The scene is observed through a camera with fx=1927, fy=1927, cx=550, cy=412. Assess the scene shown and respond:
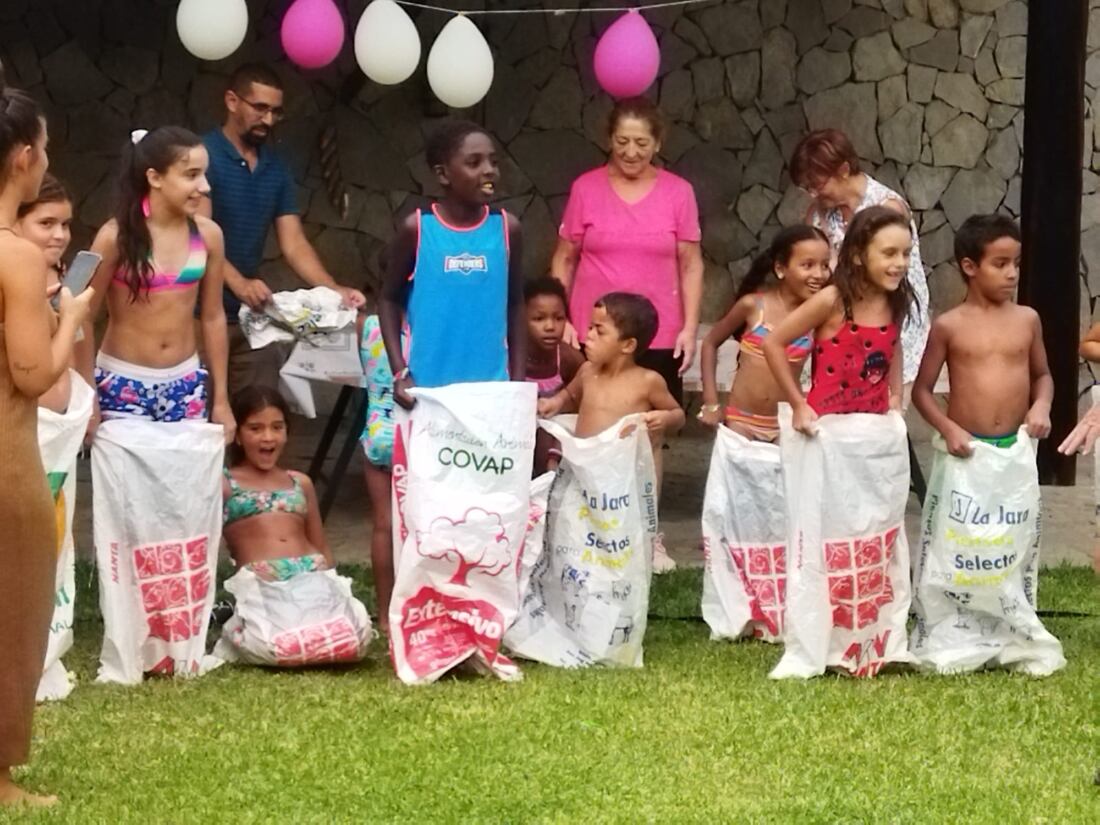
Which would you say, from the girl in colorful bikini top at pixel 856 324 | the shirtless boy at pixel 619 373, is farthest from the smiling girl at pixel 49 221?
the girl in colorful bikini top at pixel 856 324

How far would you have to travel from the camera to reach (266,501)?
585 centimetres

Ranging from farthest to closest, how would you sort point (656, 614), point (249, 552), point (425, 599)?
point (656, 614) < point (249, 552) < point (425, 599)

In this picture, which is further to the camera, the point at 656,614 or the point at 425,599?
the point at 656,614

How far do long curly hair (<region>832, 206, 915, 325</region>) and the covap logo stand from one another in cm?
100

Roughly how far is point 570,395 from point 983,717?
5.73 ft

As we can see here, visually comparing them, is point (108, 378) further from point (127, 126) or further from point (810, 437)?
point (127, 126)

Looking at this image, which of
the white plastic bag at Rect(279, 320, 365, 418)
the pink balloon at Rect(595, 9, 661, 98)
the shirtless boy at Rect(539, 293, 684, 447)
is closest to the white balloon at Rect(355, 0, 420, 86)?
the pink balloon at Rect(595, 9, 661, 98)

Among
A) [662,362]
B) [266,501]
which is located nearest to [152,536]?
[266,501]

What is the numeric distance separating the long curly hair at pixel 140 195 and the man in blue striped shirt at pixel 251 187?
1.04 metres

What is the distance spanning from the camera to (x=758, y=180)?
1034 cm

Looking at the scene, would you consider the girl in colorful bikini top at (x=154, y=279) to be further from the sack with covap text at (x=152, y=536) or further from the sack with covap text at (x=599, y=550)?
the sack with covap text at (x=599, y=550)

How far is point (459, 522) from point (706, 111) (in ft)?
18.3

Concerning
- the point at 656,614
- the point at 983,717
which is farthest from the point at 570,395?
the point at 983,717

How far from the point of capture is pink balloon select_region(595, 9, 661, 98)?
303 inches
